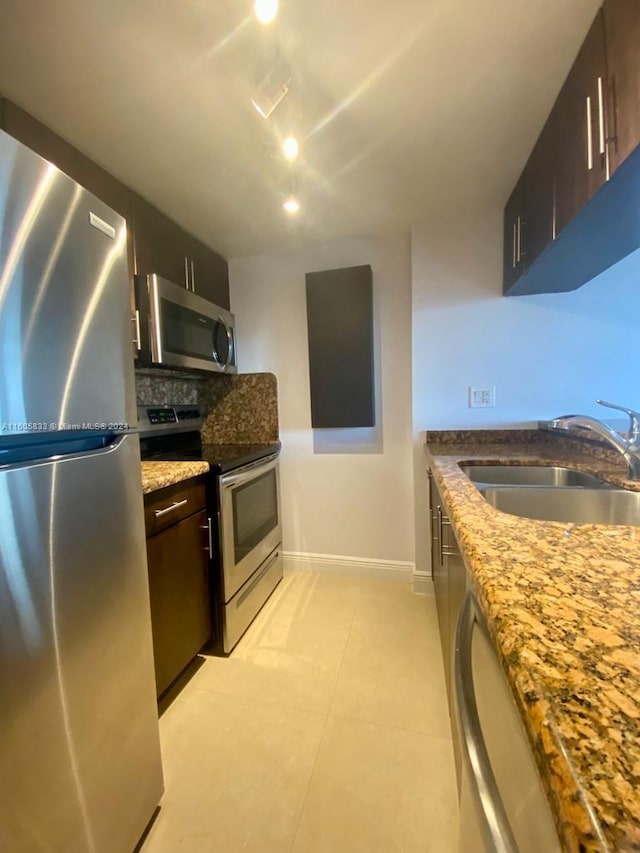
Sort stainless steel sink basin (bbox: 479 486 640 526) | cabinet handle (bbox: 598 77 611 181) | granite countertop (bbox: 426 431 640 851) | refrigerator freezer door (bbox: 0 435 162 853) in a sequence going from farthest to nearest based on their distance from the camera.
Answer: stainless steel sink basin (bbox: 479 486 640 526) → cabinet handle (bbox: 598 77 611 181) → refrigerator freezer door (bbox: 0 435 162 853) → granite countertop (bbox: 426 431 640 851)

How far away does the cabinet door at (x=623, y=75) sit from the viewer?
2.67ft

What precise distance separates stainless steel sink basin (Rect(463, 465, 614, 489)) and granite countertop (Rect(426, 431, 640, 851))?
0.78 m

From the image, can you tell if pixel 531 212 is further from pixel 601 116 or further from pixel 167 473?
pixel 167 473

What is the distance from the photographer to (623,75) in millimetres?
857

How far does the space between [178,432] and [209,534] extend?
887 millimetres

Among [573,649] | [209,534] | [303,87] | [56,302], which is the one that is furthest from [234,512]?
[303,87]

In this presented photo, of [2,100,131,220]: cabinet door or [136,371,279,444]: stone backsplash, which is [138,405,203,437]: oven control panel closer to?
[136,371,279,444]: stone backsplash

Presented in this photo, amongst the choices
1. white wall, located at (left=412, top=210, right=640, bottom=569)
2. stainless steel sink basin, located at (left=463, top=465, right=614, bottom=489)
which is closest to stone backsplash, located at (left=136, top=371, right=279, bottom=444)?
white wall, located at (left=412, top=210, right=640, bottom=569)

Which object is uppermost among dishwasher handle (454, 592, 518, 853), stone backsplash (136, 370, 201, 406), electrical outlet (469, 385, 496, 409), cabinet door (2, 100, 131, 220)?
cabinet door (2, 100, 131, 220)

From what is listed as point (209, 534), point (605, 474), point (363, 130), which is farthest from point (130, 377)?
point (605, 474)

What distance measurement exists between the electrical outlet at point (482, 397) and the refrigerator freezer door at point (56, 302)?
1753 mm

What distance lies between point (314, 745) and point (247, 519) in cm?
99

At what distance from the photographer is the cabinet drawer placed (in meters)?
1.28

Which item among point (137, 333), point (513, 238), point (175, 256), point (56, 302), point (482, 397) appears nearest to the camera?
point (56, 302)
